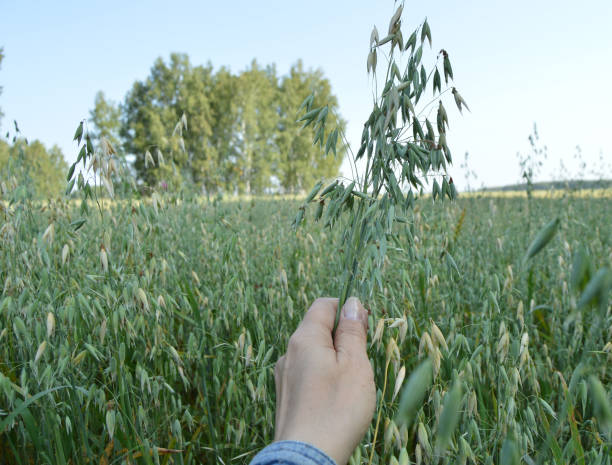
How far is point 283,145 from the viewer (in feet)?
109

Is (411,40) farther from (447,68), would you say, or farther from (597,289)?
(597,289)

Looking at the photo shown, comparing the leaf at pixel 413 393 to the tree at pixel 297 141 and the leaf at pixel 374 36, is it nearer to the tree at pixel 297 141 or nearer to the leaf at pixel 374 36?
the leaf at pixel 374 36

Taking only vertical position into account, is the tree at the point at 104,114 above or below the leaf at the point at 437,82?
above

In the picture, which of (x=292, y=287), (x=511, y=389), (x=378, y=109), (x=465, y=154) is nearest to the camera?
(x=378, y=109)

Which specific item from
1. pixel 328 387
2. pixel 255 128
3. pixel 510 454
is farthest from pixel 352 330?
pixel 255 128

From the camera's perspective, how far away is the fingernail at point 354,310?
3.47ft

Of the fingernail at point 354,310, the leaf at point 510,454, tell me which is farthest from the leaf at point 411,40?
the leaf at point 510,454

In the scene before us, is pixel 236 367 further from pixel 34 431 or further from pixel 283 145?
pixel 283 145

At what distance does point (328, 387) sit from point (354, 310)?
25 cm

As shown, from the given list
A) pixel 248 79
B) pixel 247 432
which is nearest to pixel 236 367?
pixel 247 432

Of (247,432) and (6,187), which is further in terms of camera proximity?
(6,187)

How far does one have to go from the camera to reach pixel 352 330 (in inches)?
40.1

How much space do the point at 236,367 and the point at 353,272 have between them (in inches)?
39.0

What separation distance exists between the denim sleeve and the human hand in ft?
0.08
